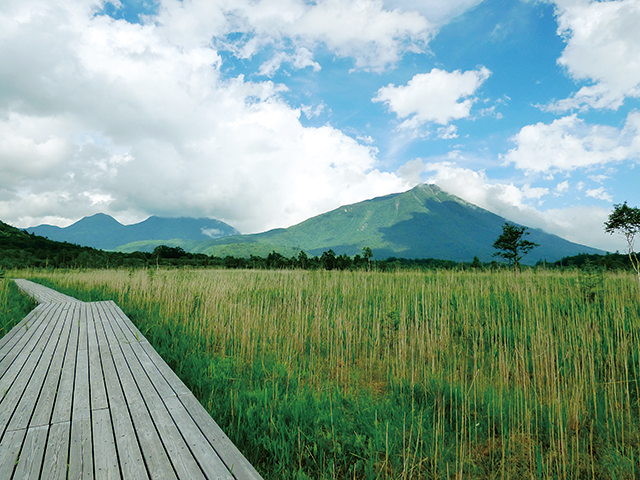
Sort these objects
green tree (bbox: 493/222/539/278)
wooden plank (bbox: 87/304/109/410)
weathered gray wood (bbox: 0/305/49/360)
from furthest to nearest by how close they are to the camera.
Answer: green tree (bbox: 493/222/539/278)
weathered gray wood (bbox: 0/305/49/360)
wooden plank (bbox: 87/304/109/410)

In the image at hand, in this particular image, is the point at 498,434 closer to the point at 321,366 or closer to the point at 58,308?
the point at 321,366

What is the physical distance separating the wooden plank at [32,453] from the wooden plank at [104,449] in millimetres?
271

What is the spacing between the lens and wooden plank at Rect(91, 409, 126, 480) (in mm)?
1779

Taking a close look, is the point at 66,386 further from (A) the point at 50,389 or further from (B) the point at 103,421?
(B) the point at 103,421

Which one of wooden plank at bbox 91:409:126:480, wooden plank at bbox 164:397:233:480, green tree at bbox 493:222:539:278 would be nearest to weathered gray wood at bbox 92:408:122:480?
wooden plank at bbox 91:409:126:480

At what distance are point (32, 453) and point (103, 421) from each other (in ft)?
1.37

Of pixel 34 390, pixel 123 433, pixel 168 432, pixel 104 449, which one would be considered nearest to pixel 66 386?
pixel 34 390

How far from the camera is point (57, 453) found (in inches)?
76.8

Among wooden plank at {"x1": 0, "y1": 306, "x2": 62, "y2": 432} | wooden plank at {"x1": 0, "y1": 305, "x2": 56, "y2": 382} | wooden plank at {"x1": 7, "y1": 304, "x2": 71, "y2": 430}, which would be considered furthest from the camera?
wooden plank at {"x1": 0, "y1": 305, "x2": 56, "y2": 382}

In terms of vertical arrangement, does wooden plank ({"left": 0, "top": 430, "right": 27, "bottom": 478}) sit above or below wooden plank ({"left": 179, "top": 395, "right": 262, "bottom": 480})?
below

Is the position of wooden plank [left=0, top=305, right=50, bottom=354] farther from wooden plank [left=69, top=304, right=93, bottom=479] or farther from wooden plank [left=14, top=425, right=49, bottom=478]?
wooden plank [left=14, top=425, right=49, bottom=478]

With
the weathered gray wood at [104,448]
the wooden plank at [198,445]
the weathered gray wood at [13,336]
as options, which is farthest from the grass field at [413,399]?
the weathered gray wood at [13,336]

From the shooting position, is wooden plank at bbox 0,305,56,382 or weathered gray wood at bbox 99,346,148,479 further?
wooden plank at bbox 0,305,56,382

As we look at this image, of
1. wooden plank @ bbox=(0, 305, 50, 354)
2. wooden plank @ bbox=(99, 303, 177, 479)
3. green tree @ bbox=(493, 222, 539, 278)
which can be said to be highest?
green tree @ bbox=(493, 222, 539, 278)
